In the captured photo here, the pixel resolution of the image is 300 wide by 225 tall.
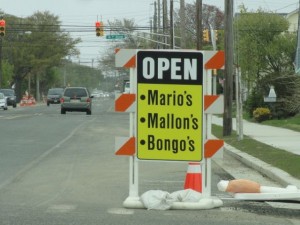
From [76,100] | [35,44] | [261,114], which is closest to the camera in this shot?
[261,114]

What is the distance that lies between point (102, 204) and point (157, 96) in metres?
1.73

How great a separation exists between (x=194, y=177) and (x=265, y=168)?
4.30 m

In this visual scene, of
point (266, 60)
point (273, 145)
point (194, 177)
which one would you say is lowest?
point (273, 145)

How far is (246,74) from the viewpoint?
124ft

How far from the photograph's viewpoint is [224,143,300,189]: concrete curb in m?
12.3

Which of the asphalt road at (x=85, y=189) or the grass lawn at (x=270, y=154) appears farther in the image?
the grass lawn at (x=270, y=154)

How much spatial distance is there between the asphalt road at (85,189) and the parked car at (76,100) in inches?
899

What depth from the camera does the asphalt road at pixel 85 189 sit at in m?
9.09

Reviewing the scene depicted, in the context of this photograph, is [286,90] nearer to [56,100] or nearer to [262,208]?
[262,208]

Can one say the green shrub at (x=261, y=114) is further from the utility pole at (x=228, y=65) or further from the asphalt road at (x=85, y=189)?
the asphalt road at (x=85, y=189)

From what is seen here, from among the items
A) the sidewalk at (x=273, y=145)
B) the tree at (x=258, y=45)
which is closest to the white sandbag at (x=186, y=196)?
the sidewalk at (x=273, y=145)

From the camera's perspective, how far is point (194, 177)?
1018 cm

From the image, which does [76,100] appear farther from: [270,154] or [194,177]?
[194,177]

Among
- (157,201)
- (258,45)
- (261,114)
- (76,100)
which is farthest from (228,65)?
(76,100)
